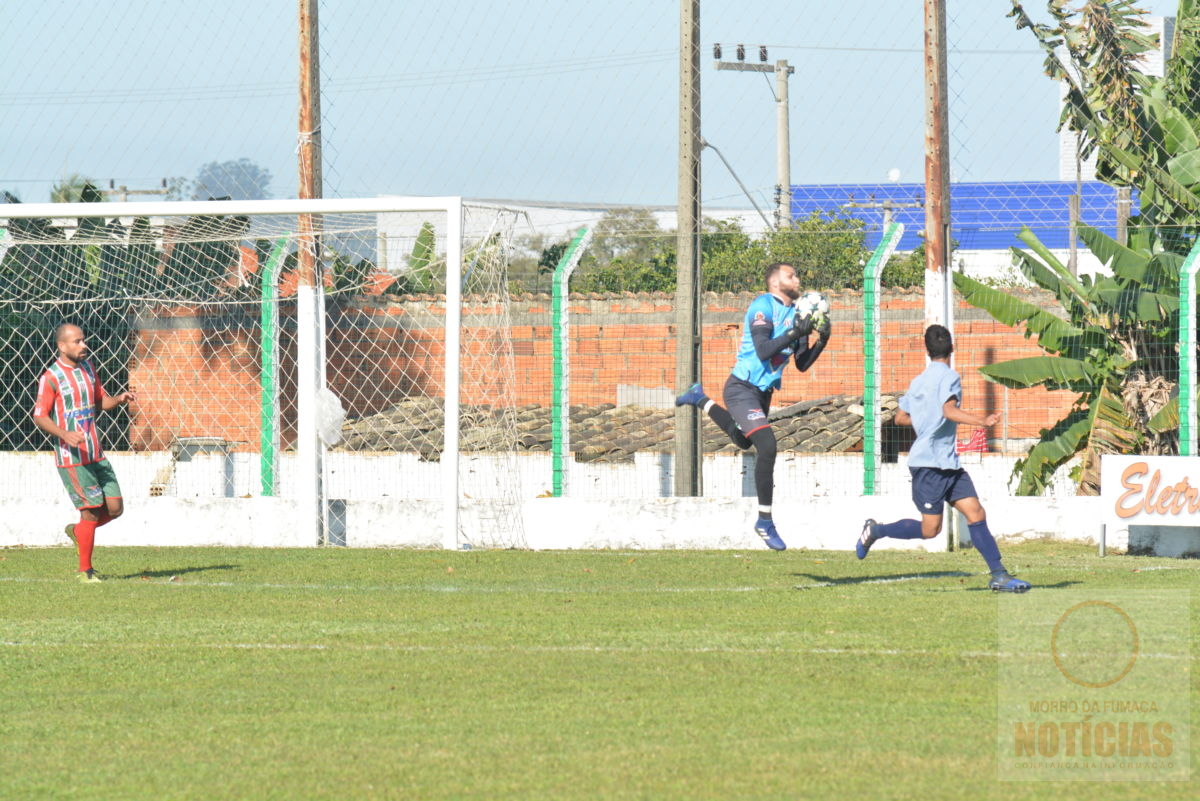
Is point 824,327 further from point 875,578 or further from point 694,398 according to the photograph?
point 875,578

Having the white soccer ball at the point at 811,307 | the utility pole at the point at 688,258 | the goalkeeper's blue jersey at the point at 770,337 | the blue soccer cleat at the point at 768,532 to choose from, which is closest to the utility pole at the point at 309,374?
the utility pole at the point at 688,258

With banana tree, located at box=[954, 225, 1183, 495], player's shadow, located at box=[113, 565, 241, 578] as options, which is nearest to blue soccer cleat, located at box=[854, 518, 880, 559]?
player's shadow, located at box=[113, 565, 241, 578]

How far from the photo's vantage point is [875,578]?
1127 centimetres

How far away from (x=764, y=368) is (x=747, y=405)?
0.94 feet

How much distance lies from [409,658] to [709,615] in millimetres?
2133

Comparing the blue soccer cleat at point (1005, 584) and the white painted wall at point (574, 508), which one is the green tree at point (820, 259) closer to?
the white painted wall at point (574, 508)

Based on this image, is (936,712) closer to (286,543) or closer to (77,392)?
(77,392)

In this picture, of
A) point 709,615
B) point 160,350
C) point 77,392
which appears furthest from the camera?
point 160,350

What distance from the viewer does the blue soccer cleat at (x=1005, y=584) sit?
9789mm

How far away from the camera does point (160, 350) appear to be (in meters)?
17.6

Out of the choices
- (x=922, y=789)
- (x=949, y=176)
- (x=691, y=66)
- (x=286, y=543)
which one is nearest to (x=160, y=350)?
(x=286, y=543)

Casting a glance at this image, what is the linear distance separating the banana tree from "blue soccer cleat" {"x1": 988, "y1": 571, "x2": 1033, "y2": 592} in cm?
590

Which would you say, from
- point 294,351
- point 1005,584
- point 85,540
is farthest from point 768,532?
point 294,351

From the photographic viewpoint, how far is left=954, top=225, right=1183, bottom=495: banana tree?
606 inches
